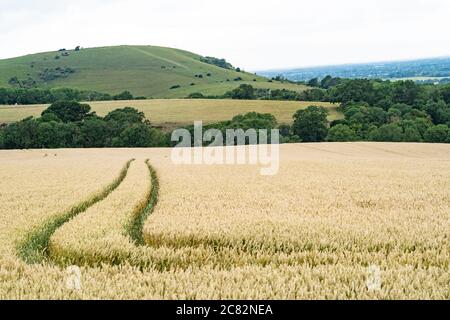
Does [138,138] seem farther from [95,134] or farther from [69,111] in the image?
[69,111]

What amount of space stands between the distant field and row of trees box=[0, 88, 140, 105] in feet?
72.7

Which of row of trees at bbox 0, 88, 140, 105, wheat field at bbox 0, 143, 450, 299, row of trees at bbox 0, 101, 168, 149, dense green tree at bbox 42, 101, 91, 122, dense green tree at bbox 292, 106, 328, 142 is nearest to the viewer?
wheat field at bbox 0, 143, 450, 299

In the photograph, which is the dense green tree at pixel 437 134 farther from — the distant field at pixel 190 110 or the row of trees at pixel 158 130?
the distant field at pixel 190 110

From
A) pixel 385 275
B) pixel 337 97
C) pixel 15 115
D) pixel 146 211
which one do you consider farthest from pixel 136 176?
pixel 337 97

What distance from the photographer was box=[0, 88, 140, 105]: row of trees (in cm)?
14250

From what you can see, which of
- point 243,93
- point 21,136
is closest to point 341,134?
point 21,136

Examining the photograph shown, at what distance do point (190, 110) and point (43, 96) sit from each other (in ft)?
185

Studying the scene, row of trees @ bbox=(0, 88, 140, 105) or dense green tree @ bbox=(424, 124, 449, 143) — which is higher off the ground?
row of trees @ bbox=(0, 88, 140, 105)

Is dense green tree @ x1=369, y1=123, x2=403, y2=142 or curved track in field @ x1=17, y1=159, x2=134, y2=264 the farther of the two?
dense green tree @ x1=369, y1=123, x2=403, y2=142

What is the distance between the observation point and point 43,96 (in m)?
146

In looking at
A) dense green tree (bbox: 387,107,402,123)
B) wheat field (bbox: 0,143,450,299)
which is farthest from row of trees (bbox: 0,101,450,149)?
wheat field (bbox: 0,143,450,299)

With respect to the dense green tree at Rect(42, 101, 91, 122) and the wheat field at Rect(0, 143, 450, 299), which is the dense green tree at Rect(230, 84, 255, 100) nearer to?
the dense green tree at Rect(42, 101, 91, 122)
